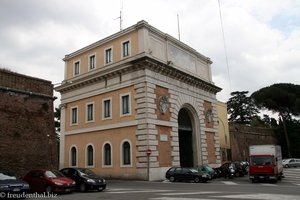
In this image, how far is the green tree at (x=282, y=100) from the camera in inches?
2282

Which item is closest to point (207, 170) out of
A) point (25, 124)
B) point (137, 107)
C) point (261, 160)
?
point (261, 160)

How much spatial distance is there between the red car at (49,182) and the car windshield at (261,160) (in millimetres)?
14833

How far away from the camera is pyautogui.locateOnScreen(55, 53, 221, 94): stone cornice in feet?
89.4

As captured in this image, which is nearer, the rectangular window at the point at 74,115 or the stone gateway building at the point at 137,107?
the stone gateway building at the point at 137,107

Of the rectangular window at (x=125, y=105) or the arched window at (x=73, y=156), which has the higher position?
the rectangular window at (x=125, y=105)

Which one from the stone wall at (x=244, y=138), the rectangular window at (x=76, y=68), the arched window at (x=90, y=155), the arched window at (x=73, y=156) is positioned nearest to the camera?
the arched window at (x=90, y=155)

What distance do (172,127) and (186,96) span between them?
4398mm

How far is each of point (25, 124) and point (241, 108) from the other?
66694mm

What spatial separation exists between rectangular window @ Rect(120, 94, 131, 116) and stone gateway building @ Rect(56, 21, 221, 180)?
0.29ft

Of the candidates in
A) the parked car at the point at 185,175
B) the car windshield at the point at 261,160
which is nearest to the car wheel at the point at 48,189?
the parked car at the point at 185,175

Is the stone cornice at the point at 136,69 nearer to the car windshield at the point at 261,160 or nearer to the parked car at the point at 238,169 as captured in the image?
the parked car at the point at 238,169

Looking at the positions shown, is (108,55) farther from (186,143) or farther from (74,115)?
(186,143)

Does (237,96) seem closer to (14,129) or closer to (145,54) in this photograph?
(145,54)

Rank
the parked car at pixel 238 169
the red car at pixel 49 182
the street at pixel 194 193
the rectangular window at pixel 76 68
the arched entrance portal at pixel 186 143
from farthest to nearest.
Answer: the rectangular window at pixel 76 68 → the arched entrance portal at pixel 186 143 → the parked car at pixel 238 169 → the red car at pixel 49 182 → the street at pixel 194 193
